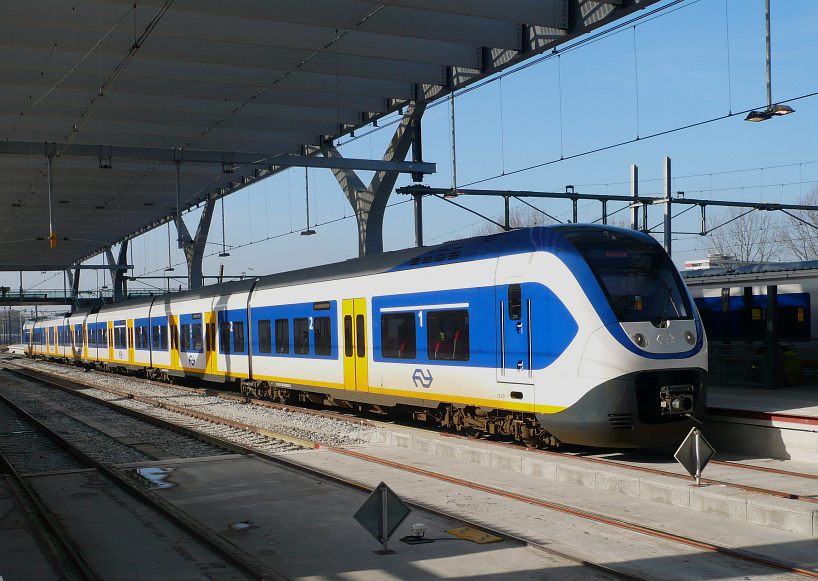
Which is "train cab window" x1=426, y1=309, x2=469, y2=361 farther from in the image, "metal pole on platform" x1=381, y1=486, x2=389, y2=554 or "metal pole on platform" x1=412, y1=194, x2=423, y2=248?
"metal pole on platform" x1=412, y1=194, x2=423, y2=248

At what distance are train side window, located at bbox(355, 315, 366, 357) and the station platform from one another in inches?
256

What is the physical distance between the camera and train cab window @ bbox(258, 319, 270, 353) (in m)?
20.5

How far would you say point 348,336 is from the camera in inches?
657

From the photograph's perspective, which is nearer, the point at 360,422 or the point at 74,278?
the point at 360,422

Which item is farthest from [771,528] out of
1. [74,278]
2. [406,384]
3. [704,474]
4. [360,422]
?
[74,278]

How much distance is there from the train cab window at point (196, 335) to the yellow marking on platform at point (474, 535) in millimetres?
19231

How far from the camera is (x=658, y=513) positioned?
845cm

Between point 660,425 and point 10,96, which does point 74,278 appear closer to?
point 10,96

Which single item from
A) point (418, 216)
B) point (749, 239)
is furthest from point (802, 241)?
point (418, 216)

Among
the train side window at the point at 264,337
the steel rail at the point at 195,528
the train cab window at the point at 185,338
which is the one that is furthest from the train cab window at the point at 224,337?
the steel rail at the point at 195,528

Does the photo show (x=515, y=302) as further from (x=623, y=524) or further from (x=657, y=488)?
(x=623, y=524)

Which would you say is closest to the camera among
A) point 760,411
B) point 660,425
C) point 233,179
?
point 660,425

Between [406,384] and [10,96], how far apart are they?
14668 mm

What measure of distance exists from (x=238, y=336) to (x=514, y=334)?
40.7 ft
